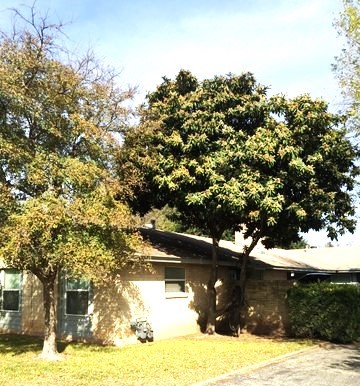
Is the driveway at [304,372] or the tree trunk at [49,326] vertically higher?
the tree trunk at [49,326]

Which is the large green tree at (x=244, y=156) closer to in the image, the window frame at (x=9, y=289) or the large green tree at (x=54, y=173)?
the large green tree at (x=54, y=173)

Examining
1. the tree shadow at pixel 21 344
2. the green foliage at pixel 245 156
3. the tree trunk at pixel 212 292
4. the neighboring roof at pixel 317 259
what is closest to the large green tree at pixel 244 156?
the green foliage at pixel 245 156

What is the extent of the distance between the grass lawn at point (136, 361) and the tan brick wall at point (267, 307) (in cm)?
221

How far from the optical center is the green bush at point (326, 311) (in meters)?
17.5

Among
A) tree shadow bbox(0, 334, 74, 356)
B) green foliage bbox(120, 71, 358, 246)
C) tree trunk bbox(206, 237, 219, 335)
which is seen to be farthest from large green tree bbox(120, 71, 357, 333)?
tree shadow bbox(0, 334, 74, 356)

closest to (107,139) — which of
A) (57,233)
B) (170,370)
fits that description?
(57,233)

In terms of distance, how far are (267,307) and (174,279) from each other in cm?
435

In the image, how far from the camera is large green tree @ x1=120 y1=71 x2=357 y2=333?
15.8 metres

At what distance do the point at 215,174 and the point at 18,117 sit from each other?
6353 millimetres

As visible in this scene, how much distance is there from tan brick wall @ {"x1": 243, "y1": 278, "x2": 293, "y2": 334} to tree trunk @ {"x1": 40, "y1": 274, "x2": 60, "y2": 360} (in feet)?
32.2

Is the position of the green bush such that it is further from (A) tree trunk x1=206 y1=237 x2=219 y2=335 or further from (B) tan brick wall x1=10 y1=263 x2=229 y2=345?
(B) tan brick wall x1=10 y1=263 x2=229 y2=345

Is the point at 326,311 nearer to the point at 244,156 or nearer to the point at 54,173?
the point at 244,156

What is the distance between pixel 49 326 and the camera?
44.7 ft

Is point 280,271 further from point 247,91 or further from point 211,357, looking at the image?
point 211,357
